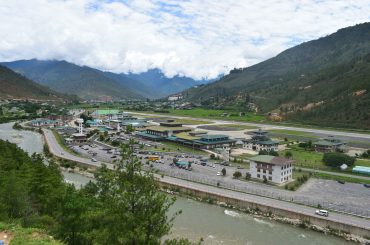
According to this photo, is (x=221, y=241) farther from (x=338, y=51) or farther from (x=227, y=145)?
(x=338, y=51)

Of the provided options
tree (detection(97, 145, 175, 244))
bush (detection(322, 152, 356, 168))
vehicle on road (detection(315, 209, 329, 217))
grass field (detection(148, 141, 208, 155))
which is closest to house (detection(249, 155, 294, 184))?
Result: bush (detection(322, 152, 356, 168))

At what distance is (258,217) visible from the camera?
95.8 ft

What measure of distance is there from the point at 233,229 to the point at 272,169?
13.2 meters

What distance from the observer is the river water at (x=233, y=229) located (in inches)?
970

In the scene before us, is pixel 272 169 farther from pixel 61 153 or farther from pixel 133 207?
pixel 61 153

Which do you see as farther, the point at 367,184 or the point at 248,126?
the point at 248,126

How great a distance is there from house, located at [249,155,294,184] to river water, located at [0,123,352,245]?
362 inches

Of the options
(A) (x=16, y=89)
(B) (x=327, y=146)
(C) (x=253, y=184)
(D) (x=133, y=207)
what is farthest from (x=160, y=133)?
(A) (x=16, y=89)

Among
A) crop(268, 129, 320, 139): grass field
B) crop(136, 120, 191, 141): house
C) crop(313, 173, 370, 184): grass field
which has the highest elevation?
crop(136, 120, 191, 141): house

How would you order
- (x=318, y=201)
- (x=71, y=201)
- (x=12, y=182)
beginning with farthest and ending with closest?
(x=318, y=201) < (x=12, y=182) < (x=71, y=201)

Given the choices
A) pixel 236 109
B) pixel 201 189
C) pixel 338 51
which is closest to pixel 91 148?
pixel 201 189

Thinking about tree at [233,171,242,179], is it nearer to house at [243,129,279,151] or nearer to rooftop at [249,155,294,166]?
rooftop at [249,155,294,166]

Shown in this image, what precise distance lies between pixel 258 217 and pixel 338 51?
18689 cm

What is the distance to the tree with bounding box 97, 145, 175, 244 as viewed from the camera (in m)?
10.7
